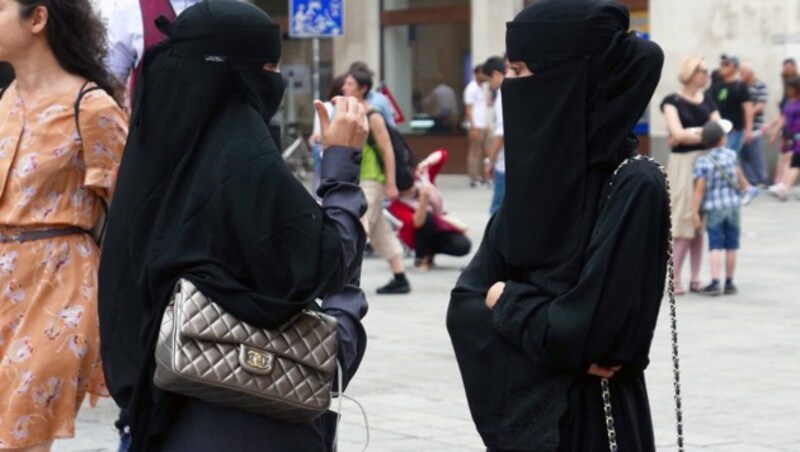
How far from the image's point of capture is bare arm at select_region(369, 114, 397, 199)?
12984 mm

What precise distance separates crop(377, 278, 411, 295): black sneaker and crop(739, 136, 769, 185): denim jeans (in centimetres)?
1087

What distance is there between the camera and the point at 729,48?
2458 cm

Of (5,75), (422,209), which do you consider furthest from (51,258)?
(422,209)

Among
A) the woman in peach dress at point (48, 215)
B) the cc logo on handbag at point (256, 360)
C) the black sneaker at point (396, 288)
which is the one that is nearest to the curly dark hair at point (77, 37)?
the woman in peach dress at point (48, 215)

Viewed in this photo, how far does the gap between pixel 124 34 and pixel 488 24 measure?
21745 mm

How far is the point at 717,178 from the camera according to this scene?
41.0 feet

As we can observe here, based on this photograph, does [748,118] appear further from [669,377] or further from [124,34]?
[124,34]

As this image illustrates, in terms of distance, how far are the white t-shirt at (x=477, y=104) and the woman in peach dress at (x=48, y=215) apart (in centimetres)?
2046

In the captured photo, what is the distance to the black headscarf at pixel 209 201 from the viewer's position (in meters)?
3.66

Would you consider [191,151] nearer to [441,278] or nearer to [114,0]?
[114,0]

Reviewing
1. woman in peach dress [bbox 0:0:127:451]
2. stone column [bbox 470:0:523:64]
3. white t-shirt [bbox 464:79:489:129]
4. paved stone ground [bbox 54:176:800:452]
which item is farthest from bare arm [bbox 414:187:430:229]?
stone column [bbox 470:0:523:64]

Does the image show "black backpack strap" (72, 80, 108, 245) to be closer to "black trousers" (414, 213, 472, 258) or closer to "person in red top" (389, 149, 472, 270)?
"person in red top" (389, 149, 472, 270)

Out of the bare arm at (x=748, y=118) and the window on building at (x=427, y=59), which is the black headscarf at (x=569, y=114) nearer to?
the bare arm at (x=748, y=118)

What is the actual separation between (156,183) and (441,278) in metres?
10.6
